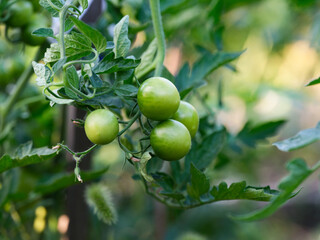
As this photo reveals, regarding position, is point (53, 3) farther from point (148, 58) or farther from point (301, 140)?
point (301, 140)

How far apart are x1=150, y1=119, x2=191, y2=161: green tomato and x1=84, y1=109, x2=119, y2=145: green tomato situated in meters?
0.04

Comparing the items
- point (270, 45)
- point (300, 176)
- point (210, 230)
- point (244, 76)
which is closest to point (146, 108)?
point (300, 176)

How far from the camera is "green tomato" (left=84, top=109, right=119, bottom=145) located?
0.35m

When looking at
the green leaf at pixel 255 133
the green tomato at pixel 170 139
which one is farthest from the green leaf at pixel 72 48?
the green leaf at pixel 255 133

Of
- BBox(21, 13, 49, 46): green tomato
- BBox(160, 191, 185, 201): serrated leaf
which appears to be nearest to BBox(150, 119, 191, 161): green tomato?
BBox(160, 191, 185, 201): serrated leaf

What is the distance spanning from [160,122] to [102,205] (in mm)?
234

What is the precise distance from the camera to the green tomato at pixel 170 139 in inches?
14.4

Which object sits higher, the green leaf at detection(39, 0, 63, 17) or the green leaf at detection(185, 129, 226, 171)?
the green leaf at detection(39, 0, 63, 17)

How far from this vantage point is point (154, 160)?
0.50 meters

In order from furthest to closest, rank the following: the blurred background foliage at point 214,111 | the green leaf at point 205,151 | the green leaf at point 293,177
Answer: the blurred background foliage at point 214,111
the green leaf at point 205,151
the green leaf at point 293,177

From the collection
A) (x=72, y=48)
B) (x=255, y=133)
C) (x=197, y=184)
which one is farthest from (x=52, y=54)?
(x=255, y=133)

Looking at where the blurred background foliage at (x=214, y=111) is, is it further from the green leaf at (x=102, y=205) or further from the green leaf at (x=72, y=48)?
the green leaf at (x=72, y=48)

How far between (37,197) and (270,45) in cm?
130

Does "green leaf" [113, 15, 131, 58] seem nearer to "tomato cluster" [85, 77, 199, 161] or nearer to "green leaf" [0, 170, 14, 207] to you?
"tomato cluster" [85, 77, 199, 161]
